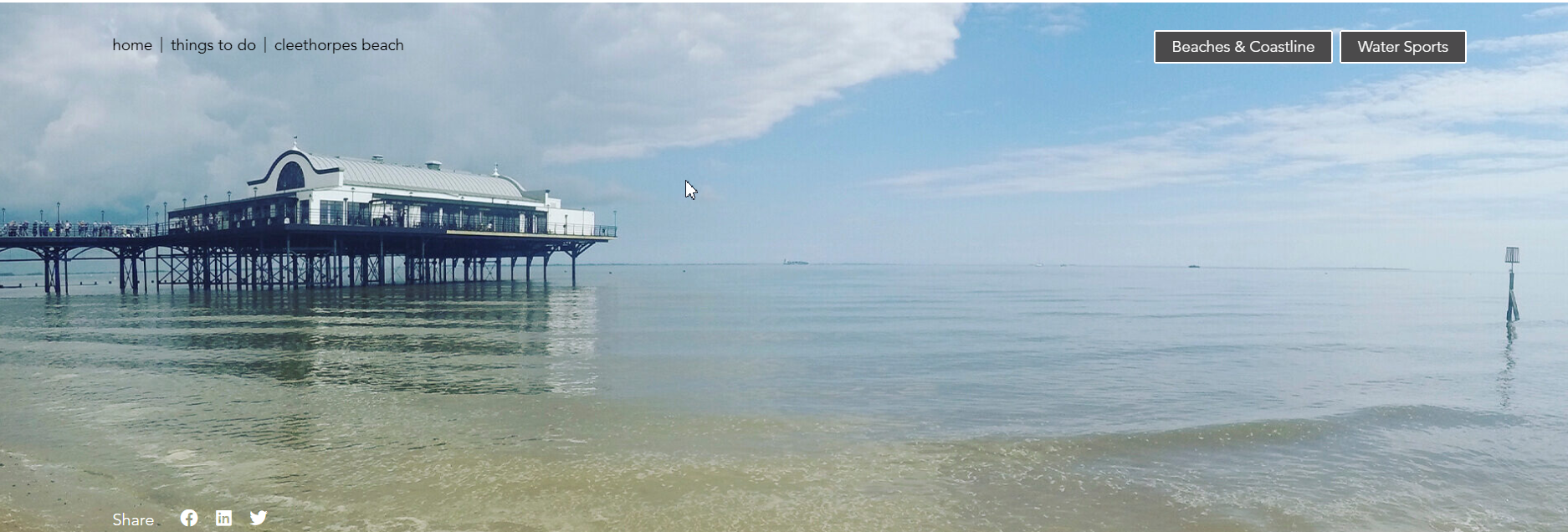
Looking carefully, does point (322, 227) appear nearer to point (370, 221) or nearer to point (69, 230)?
point (370, 221)

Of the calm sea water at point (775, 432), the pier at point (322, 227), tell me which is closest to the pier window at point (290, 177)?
the pier at point (322, 227)

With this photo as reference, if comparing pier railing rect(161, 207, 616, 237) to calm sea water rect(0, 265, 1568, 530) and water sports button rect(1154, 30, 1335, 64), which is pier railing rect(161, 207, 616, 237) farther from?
water sports button rect(1154, 30, 1335, 64)

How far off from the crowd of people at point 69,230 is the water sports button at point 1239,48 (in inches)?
2799

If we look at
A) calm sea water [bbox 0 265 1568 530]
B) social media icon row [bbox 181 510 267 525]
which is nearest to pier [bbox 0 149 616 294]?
calm sea water [bbox 0 265 1568 530]

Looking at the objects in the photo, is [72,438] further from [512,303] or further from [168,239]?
[168,239]

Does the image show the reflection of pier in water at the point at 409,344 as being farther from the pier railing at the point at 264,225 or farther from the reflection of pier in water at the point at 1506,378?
the reflection of pier in water at the point at 1506,378

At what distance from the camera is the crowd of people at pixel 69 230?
183ft

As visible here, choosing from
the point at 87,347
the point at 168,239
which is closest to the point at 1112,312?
the point at 87,347

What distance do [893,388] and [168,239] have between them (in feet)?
219

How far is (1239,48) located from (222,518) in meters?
20.0

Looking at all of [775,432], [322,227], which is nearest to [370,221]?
[322,227]

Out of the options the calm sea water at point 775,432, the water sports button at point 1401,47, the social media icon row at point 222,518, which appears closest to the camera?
the social media icon row at point 222,518

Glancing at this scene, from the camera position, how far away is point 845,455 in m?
11.5

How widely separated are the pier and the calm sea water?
87.6ft
